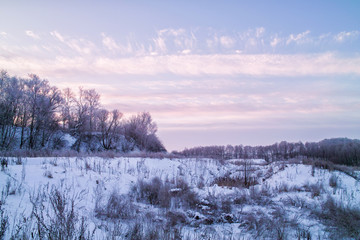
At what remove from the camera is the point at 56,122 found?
130 feet

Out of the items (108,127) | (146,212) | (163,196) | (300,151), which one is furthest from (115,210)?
(300,151)

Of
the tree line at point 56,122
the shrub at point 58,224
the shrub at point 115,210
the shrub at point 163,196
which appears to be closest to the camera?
the shrub at point 58,224

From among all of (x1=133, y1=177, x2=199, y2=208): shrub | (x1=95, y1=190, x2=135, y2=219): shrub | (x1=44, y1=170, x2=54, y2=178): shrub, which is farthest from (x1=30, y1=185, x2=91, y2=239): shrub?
(x1=133, y1=177, x2=199, y2=208): shrub

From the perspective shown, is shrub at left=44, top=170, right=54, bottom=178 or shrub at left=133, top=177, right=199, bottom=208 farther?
shrub at left=133, top=177, right=199, bottom=208

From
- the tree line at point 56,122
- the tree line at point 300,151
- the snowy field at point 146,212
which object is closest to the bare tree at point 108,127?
the tree line at point 56,122

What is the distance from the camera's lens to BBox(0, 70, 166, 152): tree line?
32656 mm

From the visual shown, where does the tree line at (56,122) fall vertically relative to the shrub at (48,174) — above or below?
above

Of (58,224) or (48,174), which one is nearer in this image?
(58,224)

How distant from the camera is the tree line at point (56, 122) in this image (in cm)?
3266

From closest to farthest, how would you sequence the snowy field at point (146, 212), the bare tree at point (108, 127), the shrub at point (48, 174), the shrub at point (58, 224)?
the shrub at point (58, 224), the snowy field at point (146, 212), the shrub at point (48, 174), the bare tree at point (108, 127)

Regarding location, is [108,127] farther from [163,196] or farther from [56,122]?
[163,196]

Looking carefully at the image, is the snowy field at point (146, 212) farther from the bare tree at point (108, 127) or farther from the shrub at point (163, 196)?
the bare tree at point (108, 127)

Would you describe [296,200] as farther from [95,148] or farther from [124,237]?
[95,148]

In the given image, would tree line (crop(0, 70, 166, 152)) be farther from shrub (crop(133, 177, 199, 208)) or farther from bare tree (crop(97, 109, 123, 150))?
shrub (crop(133, 177, 199, 208))
